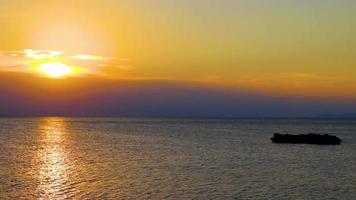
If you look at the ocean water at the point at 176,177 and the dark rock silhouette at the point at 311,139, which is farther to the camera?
the dark rock silhouette at the point at 311,139

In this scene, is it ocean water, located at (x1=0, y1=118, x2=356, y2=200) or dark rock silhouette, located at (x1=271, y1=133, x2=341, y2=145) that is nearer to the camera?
ocean water, located at (x1=0, y1=118, x2=356, y2=200)

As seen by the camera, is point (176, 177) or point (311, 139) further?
point (311, 139)

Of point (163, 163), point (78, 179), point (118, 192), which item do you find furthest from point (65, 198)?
point (163, 163)

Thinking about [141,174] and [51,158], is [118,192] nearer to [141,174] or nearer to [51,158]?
[141,174]

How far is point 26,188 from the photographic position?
135 ft

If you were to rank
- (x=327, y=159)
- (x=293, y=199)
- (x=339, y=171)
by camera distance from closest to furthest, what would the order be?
(x=293, y=199), (x=339, y=171), (x=327, y=159)

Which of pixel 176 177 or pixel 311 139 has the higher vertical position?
pixel 311 139

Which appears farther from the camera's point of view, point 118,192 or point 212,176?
point 212,176

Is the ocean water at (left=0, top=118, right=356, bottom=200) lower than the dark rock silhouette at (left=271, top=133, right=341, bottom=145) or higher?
lower

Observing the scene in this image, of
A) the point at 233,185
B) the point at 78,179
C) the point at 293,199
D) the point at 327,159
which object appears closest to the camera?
the point at 293,199

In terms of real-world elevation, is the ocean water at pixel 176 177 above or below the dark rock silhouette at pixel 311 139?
below

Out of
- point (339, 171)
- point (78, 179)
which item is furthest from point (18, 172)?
point (339, 171)

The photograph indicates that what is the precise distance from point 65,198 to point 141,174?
14.5 meters

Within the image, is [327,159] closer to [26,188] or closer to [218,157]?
[218,157]
